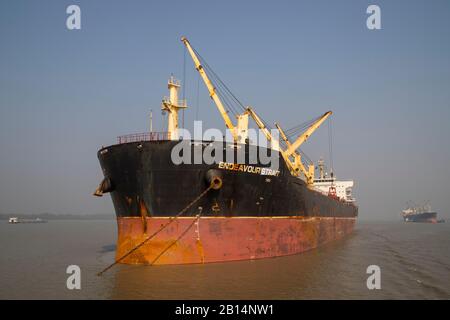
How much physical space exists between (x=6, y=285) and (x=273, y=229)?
11.4 metres

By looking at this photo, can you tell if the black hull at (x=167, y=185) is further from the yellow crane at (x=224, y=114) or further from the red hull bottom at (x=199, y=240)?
the yellow crane at (x=224, y=114)

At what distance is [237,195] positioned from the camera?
619 inches

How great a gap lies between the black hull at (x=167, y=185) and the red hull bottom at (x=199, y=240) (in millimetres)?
397

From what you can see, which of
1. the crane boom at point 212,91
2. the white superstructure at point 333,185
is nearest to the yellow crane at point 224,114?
the crane boom at point 212,91

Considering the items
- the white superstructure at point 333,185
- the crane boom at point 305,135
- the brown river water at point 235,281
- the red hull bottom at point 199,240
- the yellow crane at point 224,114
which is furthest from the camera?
the white superstructure at point 333,185

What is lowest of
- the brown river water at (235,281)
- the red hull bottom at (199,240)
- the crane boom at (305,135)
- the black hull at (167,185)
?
the brown river water at (235,281)

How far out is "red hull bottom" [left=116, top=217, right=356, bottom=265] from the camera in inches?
577

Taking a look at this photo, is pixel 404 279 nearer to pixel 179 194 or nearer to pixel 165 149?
pixel 179 194

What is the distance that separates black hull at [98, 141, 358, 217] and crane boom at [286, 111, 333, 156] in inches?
508

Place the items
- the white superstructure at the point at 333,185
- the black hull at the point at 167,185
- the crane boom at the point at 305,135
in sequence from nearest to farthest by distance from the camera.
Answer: the black hull at the point at 167,185 → the crane boom at the point at 305,135 → the white superstructure at the point at 333,185

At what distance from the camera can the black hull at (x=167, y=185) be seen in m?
14.8

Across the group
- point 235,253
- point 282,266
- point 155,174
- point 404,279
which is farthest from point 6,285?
point 404,279

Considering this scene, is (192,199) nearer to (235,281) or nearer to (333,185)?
(235,281)
